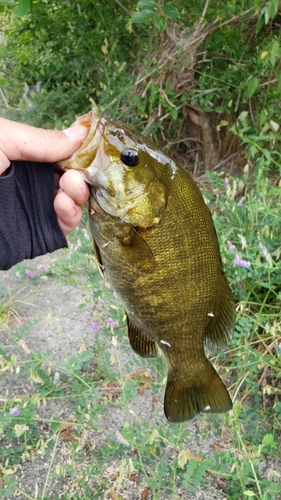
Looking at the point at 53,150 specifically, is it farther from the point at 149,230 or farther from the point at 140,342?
the point at 140,342

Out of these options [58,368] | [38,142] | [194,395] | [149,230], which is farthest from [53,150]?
[58,368]

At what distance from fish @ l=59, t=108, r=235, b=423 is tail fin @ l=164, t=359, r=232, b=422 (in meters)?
0.17

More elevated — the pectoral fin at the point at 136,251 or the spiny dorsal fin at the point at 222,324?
the pectoral fin at the point at 136,251

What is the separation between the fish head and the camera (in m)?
1.13

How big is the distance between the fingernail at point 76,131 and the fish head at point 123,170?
0.12 feet

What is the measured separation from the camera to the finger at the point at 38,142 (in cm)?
120

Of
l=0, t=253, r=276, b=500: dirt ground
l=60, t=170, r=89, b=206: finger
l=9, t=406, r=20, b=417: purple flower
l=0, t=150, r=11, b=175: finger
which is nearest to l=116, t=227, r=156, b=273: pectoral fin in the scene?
l=60, t=170, r=89, b=206: finger

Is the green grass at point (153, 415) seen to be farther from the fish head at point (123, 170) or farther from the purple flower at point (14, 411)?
the fish head at point (123, 170)

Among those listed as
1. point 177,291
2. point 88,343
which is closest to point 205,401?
point 177,291

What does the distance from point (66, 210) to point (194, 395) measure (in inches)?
27.7

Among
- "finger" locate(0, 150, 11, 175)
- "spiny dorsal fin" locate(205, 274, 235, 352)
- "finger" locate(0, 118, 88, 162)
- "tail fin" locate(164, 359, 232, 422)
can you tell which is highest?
"finger" locate(0, 118, 88, 162)

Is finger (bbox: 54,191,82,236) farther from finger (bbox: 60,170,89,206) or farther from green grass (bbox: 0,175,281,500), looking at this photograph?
green grass (bbox: 0,175,281,500)

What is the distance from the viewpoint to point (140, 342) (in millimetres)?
1428

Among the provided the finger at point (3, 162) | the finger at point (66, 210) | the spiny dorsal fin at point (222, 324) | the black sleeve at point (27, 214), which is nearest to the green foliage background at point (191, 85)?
the spiny dorsal fin at point (222, 324)
